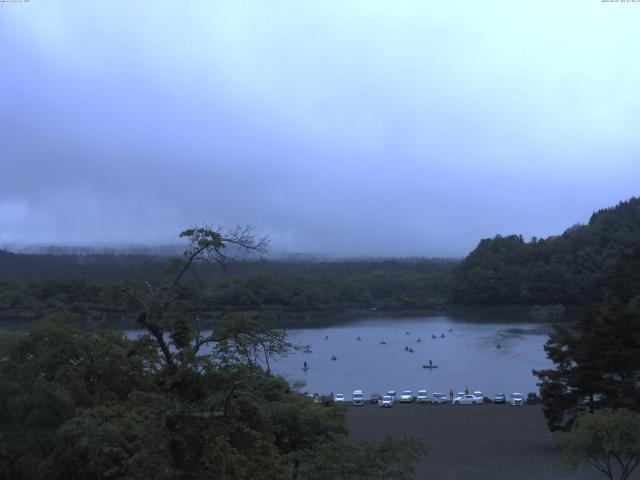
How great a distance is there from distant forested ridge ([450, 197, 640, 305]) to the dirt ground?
38272 mm

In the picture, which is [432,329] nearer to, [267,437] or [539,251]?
[539,251]

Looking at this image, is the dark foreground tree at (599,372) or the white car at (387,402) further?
the white car at (387,402)

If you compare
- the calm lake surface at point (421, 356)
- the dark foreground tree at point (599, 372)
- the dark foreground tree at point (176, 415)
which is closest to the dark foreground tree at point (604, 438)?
the dark foreground tree at point (599, 372)

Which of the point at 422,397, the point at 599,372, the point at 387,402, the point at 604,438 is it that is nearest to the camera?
the point at 604,438

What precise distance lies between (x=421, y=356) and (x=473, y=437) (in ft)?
68.1

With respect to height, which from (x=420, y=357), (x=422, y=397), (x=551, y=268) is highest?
(x=551, y=268)

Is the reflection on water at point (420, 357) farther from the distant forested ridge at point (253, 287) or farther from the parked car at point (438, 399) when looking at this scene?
the distant forested ridge at point (253, 287)

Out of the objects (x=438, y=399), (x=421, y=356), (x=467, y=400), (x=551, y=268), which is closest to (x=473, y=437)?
(x=467, y=400)

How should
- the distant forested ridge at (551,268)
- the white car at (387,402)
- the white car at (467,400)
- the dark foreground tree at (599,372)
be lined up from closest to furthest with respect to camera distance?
the dark foreground tree at (599,372) < the white car at (387,402) < the white car at (467,400) < the distant forested ridge at (551,268)

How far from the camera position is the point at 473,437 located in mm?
14930

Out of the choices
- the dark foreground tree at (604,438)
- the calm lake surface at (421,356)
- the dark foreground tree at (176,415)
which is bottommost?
the calm lake surface at (421,356)

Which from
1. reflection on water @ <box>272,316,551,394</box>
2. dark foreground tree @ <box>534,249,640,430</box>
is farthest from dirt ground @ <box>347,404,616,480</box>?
reflection on water @ <box>272,316,551,394</box>

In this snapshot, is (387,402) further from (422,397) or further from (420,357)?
(420,357)

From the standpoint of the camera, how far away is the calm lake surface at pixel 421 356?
2695 centimetres
